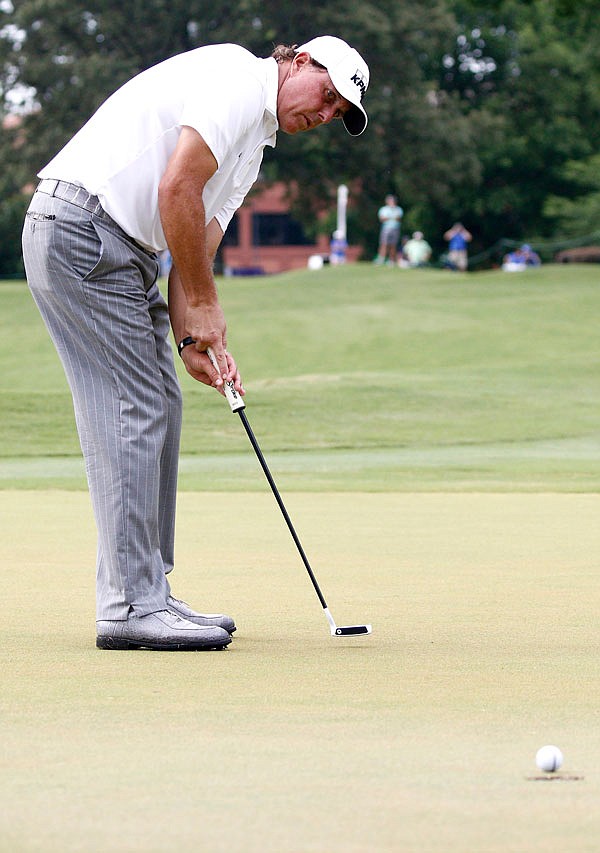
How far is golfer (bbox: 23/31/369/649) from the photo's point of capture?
4.33 meters

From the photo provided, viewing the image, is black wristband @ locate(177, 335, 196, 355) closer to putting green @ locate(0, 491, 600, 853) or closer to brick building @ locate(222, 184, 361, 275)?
putting green @ locate(0, 491, 600, 853)

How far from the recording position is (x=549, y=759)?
109 inches

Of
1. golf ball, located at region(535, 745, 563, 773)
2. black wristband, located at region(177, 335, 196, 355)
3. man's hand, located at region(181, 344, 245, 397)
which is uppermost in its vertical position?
black wristband, located at region(177, 335, 196, 355)

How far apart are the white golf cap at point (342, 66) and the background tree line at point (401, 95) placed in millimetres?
34552

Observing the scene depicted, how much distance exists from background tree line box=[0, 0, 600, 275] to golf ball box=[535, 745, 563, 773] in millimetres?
36578

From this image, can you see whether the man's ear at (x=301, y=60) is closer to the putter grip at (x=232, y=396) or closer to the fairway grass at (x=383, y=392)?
the putter grip at (x=232, y=396)

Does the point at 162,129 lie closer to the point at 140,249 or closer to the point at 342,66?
the point at 140,249

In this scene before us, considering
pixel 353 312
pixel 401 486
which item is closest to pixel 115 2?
pixel 353 312

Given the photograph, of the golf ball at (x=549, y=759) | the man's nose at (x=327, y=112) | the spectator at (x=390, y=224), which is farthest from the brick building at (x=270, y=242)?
the golf ball at (x=549, y=759)

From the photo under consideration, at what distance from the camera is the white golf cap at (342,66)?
439 centimetres

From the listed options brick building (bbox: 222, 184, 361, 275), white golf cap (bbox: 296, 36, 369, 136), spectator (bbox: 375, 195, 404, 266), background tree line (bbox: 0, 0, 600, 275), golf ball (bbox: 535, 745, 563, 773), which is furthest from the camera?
brick building (bbox: 222, 184, 361, 275)

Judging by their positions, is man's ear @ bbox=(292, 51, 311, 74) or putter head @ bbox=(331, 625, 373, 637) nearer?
putter head @ bbox=(331, 625, 373, 637)

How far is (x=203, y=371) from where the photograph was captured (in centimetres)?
473

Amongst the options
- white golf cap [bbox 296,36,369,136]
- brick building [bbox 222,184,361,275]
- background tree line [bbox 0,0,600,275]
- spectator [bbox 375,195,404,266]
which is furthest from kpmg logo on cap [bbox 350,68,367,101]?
brick building [bbox 222,184,361,275]
